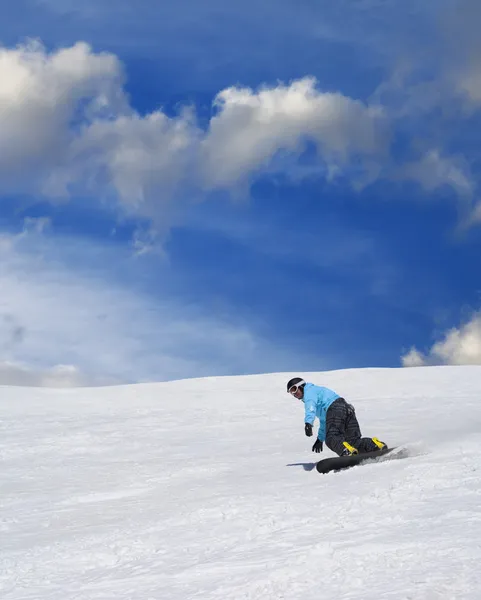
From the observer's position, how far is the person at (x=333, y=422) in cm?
980

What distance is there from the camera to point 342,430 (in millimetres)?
9977

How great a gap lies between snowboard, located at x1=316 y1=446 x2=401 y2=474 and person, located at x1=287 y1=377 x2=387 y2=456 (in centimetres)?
20

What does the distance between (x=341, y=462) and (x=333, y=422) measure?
96 cm

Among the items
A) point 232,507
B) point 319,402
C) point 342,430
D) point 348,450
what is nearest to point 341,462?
point 348,450

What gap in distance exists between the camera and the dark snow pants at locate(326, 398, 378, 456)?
9836 mm

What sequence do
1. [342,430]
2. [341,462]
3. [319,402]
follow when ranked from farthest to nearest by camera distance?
[319,402], [342,430], [341,462]

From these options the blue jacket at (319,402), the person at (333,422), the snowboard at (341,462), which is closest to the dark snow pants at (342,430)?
the person at (333,422)

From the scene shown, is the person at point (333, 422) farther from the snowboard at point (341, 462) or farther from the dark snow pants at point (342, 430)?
the snowboard at point (341, 462)

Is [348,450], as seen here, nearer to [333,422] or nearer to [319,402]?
[333,422]

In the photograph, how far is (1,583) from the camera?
19.9ft

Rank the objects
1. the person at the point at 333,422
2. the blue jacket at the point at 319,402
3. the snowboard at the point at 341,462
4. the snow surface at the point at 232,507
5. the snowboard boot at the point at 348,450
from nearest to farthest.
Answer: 1. the snow surface at the point at 232,507
2. the snowboard at the point at 341,462
3. the snowboard boot at the point at 348,450
4. the person at the point at 333,422
5. the blue jacket at the point at 319,402

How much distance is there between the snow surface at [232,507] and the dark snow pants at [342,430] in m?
0.60

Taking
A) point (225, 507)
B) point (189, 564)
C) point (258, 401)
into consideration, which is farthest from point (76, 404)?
point (189, 564)

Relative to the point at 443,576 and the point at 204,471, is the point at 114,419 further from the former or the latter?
the point at 443,576
